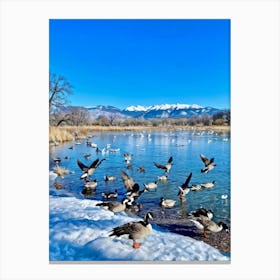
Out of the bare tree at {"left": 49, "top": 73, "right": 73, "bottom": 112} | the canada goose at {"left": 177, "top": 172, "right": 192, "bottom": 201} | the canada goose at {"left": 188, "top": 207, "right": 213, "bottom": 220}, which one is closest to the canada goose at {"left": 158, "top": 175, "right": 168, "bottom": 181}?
the canada goose at {"left": 177, "top": 172, "right": 192, "bottom": 201}

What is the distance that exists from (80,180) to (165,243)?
1143 mm

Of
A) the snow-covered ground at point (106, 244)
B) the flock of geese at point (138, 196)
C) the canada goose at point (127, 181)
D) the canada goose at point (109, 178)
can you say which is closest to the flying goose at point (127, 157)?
the flock of geese at point (138, 196)

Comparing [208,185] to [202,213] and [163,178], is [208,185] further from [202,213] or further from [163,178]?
[163,178]

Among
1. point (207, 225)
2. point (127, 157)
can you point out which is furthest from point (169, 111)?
point (207, 225)

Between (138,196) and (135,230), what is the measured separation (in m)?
0.47

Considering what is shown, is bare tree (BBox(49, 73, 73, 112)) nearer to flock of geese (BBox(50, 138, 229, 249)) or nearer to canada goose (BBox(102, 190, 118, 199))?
flock of geese (BBox(50, 138, 229, 249))

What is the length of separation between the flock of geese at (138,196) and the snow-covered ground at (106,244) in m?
0.09

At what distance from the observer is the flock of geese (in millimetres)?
3266

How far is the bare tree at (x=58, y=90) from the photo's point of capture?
3484mm

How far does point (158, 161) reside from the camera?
3680mm

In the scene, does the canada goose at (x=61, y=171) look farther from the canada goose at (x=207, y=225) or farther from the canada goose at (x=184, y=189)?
the canada goose at (x=207, y=225)

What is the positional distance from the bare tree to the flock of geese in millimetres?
571
